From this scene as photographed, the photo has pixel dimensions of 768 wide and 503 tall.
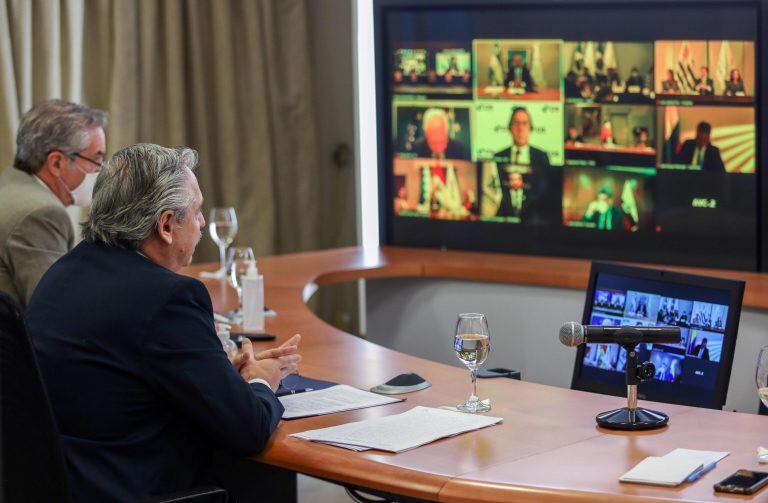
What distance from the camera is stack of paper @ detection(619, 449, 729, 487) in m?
1.93

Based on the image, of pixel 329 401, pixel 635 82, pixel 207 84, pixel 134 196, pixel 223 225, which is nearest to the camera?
pixel 134 196

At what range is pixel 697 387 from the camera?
279 centimetres

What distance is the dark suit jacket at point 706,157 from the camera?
4348mm

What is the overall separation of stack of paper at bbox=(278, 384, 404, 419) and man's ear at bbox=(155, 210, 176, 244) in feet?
1.47

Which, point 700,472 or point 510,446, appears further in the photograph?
point 510,446

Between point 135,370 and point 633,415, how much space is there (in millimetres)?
992

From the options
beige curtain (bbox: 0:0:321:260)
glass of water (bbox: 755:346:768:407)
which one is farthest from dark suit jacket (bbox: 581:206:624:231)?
glass of water (bbox: 755:346:768:407)

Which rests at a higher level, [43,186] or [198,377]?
[43,186]

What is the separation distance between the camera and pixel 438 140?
4973 mm

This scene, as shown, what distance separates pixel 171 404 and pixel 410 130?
300 centimetres

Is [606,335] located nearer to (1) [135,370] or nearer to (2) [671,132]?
(1) [135,370]

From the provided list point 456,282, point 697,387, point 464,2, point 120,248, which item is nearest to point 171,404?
point 120,248

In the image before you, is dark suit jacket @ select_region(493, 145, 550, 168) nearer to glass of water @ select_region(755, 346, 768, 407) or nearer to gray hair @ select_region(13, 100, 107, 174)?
gray hair @ select_region(13, 100, 107, 174)

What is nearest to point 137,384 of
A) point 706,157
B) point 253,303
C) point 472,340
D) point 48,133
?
point 472,340
